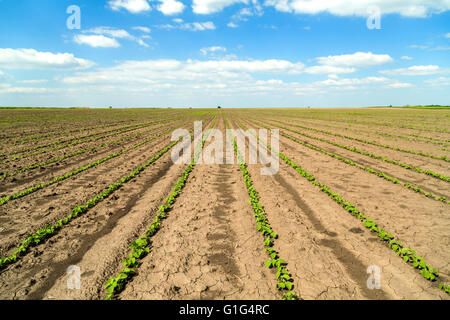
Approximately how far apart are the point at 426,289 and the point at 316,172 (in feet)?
25.2

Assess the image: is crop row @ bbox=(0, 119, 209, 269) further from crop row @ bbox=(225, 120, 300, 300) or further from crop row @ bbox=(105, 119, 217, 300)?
crop row @ bbox=(225, 120, 300, 300)

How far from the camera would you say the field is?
466 cm

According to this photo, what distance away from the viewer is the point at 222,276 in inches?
194

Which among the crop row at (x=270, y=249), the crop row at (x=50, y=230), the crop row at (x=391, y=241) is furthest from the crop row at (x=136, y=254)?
the crop row at (x=391, y=241)

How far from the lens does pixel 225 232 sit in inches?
258

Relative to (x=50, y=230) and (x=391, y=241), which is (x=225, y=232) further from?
(x=50, y=230)

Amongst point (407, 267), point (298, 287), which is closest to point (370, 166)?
point (407, 267)

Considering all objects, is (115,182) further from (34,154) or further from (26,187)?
(34,154)

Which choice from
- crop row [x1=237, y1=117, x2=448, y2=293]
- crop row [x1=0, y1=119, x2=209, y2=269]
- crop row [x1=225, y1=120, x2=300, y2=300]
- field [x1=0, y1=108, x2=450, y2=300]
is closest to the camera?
crop row [x1=225, y1=120, x2=300, y2=300]

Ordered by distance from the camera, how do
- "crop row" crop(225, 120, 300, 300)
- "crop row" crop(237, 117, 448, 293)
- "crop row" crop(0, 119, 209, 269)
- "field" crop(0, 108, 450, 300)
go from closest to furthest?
"crop row" crop(225, 120, 300, 300)
"field" crop(0, 108, 450, 300)
"crop row" crop(237, 117, 448, 293)
"crop row" crop(0, 119, 209, 269)

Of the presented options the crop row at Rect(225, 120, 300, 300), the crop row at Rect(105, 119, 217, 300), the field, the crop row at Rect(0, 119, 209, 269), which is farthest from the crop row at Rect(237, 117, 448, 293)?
the crop row at Rect(0, 119, 209, 269)

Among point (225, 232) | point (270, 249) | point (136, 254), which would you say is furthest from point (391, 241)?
point (136, 254)
